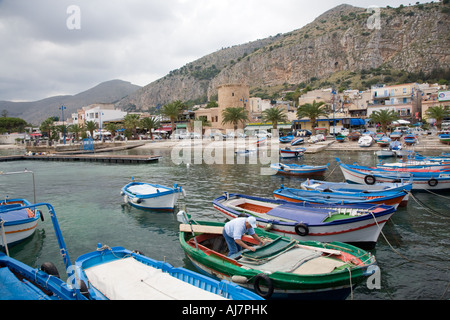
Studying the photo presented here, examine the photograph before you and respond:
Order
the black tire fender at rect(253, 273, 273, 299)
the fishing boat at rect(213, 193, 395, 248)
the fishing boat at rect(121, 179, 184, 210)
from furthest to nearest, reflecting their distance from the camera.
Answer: the fishing boat at rect(121, 179, 184, 210) < the fishing boat at rect(213, 193, 395, 248) < the black tire fender at rect(253, 273, 273, 299)

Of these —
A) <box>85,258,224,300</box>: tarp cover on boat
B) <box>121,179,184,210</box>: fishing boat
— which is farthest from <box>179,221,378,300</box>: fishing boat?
<box>121,179,184,210</box>: fishing boat

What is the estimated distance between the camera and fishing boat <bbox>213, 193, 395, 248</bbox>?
10.5 meters

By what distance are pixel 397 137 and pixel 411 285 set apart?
46.9 metres

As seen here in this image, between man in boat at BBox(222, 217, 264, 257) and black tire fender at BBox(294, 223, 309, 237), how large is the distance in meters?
2.15

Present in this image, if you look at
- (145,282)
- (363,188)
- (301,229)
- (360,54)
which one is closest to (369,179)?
(363,188)

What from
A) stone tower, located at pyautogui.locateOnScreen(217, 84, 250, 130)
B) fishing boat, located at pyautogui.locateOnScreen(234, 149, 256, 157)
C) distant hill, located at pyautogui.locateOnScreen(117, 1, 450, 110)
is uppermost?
distant hill, located at pyautogui.locateOnScreen(117, 1, 450, 110)

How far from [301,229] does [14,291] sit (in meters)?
8.62

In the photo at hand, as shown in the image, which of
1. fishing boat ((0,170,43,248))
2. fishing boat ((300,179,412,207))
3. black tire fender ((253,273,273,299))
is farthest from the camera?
fishing boat ((300,179,412,207))

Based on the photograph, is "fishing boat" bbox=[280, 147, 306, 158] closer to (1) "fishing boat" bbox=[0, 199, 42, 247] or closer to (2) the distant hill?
(1) "fishing boat" bbox=[0, 199, 42, 247]

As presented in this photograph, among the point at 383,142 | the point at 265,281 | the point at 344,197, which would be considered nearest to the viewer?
the point at 265,281

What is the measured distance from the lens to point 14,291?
6586 millimetres

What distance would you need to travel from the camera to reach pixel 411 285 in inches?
350

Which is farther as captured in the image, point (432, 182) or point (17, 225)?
point (432, 182)

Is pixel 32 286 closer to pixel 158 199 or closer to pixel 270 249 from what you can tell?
pixel 270 249
